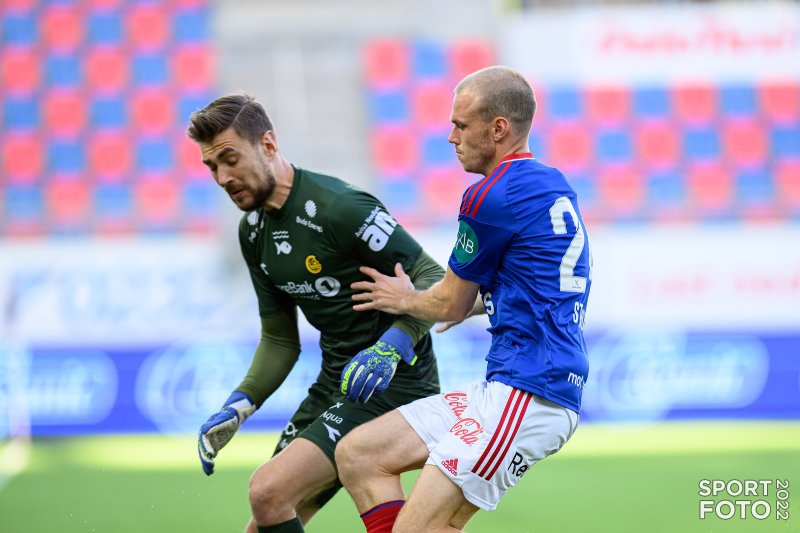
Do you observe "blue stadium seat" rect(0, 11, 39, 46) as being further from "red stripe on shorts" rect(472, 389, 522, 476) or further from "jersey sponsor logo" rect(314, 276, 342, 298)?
"red stripe on shorts" rect(472, 389, 522, 476)

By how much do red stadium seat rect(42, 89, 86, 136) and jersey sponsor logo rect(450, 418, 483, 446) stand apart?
34.6 ft

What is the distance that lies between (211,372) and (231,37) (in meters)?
5.11

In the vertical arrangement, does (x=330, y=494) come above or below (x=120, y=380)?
above

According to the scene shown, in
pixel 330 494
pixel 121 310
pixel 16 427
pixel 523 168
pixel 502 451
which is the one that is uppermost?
pixel 523 168

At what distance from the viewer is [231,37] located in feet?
42.2

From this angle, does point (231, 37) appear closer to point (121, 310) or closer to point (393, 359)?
point (121, 310)

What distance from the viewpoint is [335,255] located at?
3.93 m

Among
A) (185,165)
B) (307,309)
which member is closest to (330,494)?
(307,309)

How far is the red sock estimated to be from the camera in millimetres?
3371

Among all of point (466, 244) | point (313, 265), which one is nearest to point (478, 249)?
point (466, 244)

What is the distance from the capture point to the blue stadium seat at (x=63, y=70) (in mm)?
12875

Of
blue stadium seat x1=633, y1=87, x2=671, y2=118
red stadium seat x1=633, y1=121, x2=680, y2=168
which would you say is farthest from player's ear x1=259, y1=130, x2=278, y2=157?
blue stadium seat x1=633, y1=87, x2=671, y2=118

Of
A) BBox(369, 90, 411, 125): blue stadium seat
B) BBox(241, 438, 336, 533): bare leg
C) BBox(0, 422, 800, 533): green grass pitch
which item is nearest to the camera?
BBox(241, 438, 336, 533): bare leg

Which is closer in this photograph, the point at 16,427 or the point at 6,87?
the point at 16,427
